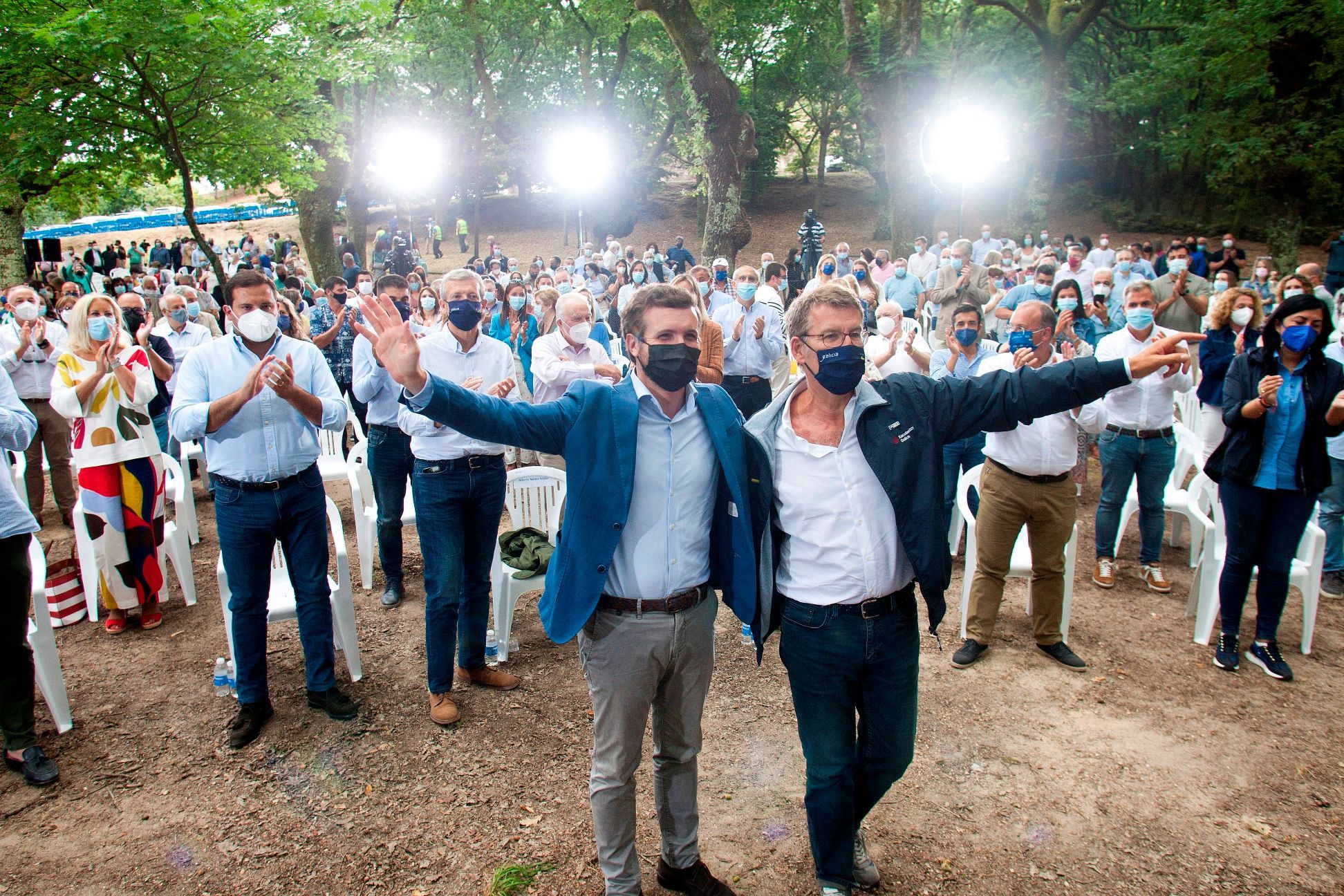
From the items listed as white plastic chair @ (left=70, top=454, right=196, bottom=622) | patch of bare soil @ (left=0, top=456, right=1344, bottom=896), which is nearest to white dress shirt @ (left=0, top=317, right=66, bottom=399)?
white plastic chair @ (left=70, top=454, right=196, bottom=622)

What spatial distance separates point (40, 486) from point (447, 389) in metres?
6.44

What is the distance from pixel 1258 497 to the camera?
421 centimetres

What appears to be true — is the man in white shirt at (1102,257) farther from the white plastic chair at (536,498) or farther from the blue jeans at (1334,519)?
the white plastic chair at (536,498)

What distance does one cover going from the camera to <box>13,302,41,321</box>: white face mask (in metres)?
5.94

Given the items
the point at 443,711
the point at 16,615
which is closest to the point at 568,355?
the point at 443,711

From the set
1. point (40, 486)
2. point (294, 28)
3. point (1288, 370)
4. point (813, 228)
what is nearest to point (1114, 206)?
point (813, 228)

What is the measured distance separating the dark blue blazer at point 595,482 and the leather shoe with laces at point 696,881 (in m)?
0.97

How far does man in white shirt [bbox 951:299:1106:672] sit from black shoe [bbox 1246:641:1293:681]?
2.98 feet

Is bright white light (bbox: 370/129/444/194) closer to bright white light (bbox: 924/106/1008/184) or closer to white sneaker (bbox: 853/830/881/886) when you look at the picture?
bright white light (bbox: 924/106/1008/184)

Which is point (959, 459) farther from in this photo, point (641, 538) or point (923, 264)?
point (923, 264)

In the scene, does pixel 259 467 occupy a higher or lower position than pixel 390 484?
higher

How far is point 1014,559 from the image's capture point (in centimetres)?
494

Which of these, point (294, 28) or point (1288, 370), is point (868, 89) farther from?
point (1288, 370)

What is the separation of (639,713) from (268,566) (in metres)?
2.18
